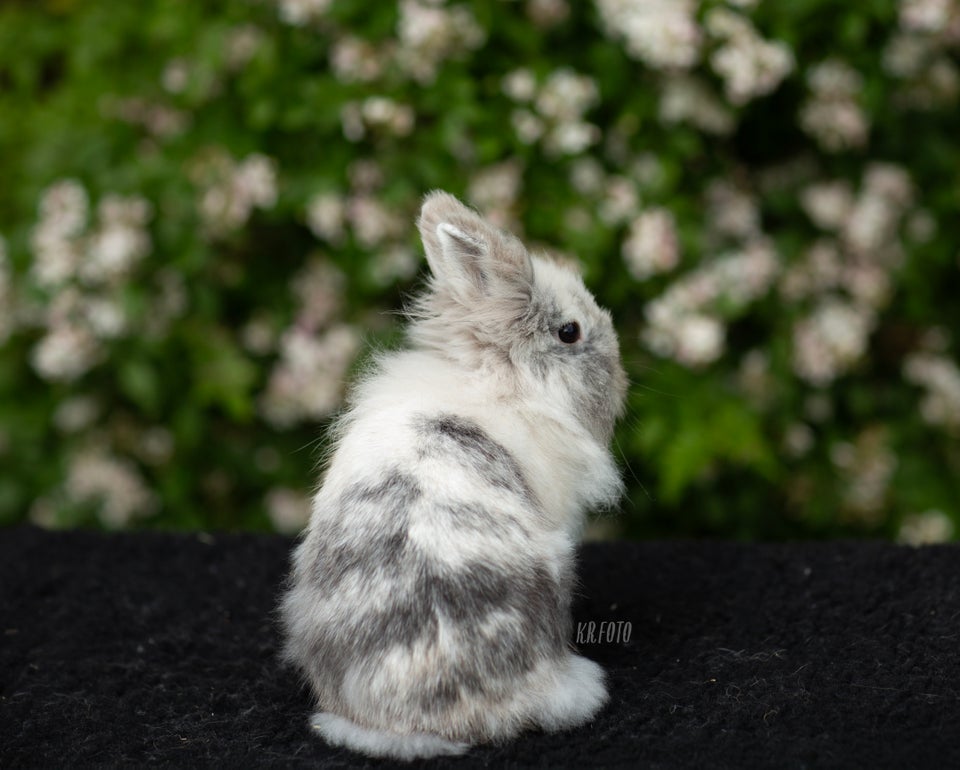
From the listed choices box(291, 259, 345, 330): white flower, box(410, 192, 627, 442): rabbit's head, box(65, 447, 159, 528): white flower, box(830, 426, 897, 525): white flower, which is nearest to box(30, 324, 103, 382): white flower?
box(65, 447, 159, 528): white flower

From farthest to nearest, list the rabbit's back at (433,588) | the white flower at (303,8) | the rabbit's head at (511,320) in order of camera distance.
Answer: the white flower at (303,8) → the rabbit's head at (511,320) → the rabbit's back at (433,588)

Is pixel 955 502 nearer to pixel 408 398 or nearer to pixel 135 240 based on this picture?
pixel 408 398

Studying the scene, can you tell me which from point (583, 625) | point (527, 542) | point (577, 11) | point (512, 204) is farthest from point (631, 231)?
point (527, 542)

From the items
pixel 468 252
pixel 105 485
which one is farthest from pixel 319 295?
pixel 468 252

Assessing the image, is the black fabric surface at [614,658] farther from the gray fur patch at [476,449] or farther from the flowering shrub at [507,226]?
the flowering shrub at [507,226]

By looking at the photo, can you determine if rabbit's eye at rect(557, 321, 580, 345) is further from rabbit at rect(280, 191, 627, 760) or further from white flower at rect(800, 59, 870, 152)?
white flower at rect(800, 59, 870, 152)

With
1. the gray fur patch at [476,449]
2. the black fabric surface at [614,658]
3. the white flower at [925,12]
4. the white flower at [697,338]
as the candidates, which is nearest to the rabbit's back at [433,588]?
the gray fur patch at [476,449]

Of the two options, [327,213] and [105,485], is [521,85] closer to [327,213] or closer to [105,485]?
[327,213]
